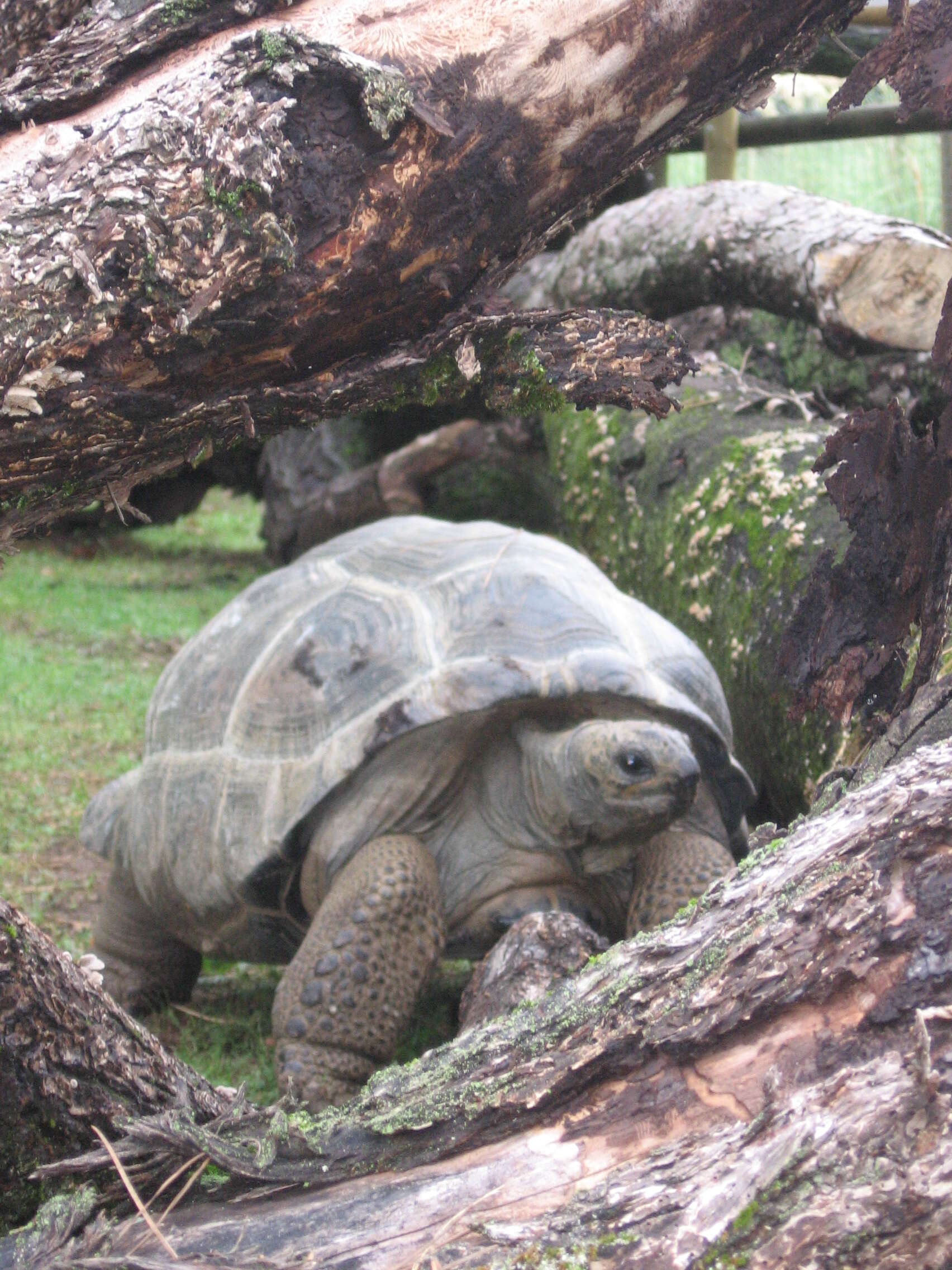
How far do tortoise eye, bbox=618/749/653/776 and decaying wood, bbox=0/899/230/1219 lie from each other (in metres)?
1.35

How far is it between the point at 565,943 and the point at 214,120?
1.60 metres

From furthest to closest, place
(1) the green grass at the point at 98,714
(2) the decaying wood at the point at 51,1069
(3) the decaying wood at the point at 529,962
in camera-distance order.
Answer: (1) the green grass at the point at 98,714 < (3) the decaying wood at the point at 529,962 < (2) the decaying wood at the point at 51,1069

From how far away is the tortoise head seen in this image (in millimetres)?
2684

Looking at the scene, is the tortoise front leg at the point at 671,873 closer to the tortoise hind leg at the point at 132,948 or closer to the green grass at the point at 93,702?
the green grass at the point at 93,702

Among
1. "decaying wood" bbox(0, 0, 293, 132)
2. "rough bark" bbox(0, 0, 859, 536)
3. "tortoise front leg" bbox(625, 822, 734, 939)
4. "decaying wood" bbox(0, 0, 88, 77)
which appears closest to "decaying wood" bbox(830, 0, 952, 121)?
"rough bark" bbox(0, 0, 859, 536)

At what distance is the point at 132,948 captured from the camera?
334 centimetres

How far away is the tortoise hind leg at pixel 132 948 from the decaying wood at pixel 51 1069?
1803mm

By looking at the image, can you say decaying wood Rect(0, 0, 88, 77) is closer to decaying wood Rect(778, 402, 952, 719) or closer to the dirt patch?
decaying wood Rect(778, 402, 952, 719)

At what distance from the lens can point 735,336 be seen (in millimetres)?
5133

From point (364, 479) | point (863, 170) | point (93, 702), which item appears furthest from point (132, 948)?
point (863, 170)

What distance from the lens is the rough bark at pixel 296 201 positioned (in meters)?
1.21

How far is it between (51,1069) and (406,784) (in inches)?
60.6

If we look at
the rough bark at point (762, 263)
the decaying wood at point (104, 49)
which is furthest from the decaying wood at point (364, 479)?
the decaying wood at point (104, 49)

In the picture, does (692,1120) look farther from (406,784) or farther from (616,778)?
(406,784)
